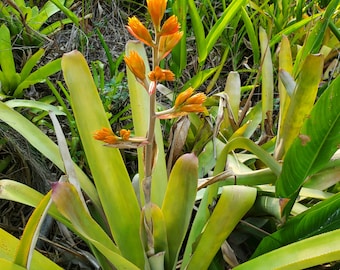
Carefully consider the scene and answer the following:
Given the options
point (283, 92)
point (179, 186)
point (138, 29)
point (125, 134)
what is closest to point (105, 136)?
point (125, 134)

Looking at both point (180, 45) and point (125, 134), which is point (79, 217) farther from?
point (180, 45)

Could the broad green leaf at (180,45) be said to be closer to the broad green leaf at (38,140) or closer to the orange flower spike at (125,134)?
the broad green leaf at (38,140)

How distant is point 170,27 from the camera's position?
1.84 feet

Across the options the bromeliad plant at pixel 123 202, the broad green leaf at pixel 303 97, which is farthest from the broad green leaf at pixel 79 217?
the broad green leaf at pixel 303 97

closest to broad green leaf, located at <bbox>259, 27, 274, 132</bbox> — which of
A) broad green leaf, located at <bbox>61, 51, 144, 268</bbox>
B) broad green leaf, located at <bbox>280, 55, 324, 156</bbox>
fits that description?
broad green leaf, located at <bbox>280, 55, 324, 156</bbox>

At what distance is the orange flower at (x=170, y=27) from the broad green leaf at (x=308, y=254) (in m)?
0.39

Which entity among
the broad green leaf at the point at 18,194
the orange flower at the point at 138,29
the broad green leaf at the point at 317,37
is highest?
the orange flower at the point at 138,29

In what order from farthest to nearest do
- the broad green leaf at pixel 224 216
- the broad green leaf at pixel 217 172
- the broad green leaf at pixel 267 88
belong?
the broad green leaf at pixel 267 88, the broad green leaf at pixel 217 172, the broad green leaf at pixel 224 216

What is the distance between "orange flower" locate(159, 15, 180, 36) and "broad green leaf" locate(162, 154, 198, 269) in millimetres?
248

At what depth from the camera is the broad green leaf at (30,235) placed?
0.68 m

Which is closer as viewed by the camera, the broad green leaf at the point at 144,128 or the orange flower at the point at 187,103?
the orange flower at the point at 187,103

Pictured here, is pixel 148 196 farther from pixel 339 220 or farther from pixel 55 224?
pixel 55 224

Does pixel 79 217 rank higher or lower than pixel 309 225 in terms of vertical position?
higher

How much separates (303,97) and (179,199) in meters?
0.36
